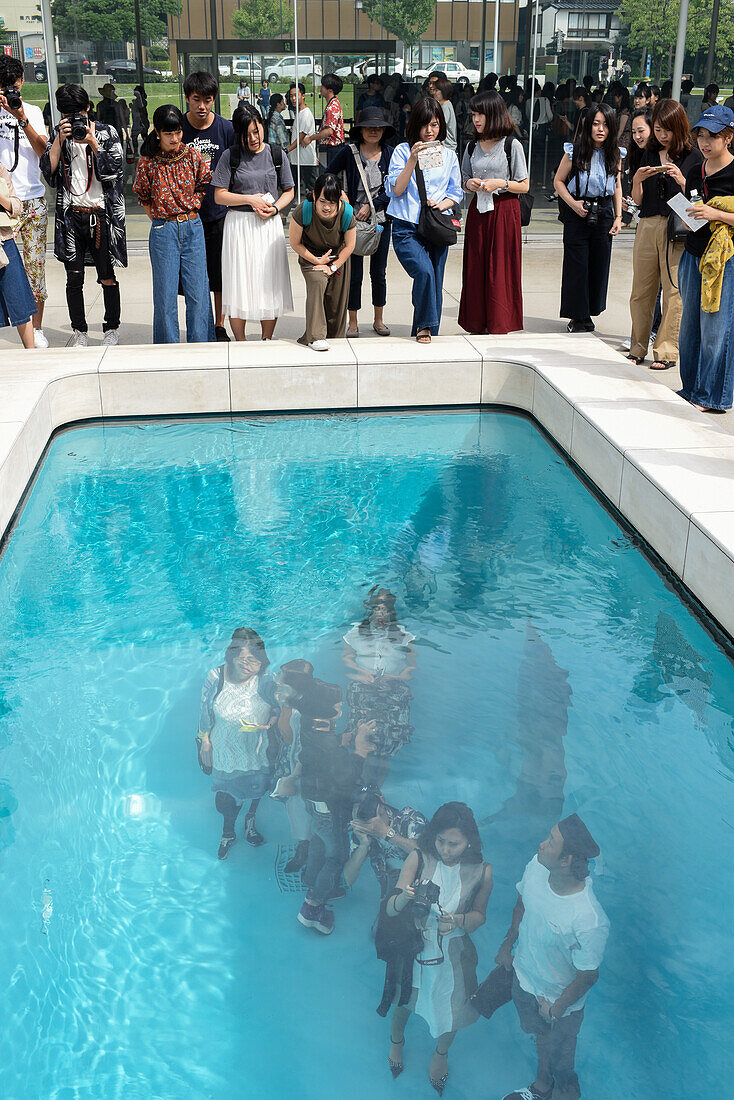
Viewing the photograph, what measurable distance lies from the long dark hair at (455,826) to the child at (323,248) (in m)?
4.50

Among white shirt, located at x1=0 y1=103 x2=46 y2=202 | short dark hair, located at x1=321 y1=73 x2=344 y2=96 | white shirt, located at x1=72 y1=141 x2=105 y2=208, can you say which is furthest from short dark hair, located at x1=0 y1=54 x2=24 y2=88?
short dark hair, located at x1=321 y1=73 x2=344 y2=96

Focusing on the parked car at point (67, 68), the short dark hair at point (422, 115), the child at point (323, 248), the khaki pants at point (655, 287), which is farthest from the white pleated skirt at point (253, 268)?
the parked car at point (67, 68)

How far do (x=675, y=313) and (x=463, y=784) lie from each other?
4.64 metres

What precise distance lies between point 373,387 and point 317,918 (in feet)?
15.2

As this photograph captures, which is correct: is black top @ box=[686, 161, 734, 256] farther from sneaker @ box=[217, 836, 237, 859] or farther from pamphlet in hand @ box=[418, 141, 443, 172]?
sneaker @ box=[217, 836, 237, 859]

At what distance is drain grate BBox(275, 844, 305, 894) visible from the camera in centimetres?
327

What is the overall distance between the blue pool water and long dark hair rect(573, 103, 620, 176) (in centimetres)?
261

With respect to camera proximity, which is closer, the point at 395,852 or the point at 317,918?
the point at 317,918

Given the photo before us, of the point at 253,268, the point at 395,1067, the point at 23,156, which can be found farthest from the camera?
the point at 253,268

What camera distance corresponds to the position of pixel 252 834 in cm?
349

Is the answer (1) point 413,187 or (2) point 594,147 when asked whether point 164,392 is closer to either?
(1) point 413,187

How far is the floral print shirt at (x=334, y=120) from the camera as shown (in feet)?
38.5

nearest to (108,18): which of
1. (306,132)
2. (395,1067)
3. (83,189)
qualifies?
(306,132)

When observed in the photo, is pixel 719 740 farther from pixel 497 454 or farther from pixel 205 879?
pixel 497 454
